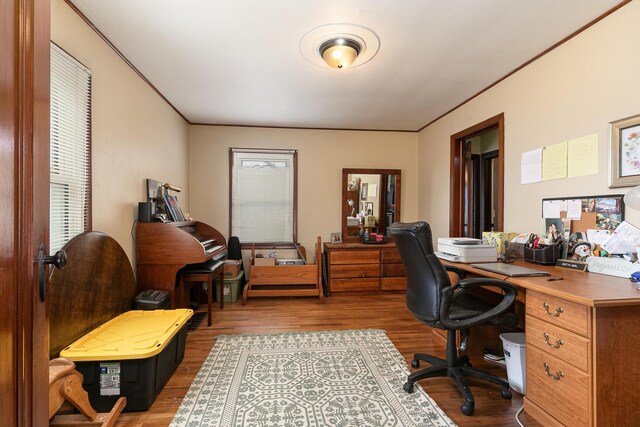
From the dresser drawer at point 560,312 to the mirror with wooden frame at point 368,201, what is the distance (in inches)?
114

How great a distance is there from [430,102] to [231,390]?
339 centimetres

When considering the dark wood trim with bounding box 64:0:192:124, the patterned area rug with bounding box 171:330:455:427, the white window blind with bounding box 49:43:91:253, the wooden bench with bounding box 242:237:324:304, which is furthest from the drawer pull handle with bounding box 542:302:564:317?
the dark wood trim with bounding box 64:0:192:124

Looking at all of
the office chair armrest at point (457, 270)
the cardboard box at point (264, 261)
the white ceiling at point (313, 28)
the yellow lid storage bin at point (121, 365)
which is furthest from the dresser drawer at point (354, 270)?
the yellow lid storage bin at point (121, 365)

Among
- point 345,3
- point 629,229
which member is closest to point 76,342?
point 345,3

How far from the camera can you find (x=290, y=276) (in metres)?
3.69

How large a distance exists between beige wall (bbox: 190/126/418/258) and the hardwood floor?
47.8 inches

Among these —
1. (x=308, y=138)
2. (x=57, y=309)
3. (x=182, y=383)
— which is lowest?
(x=182, y=383)

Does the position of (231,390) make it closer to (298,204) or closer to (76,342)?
(76,342)

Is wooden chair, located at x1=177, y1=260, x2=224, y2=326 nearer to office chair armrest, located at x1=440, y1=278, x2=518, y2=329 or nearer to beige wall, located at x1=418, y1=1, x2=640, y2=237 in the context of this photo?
office chair armrest, located at x1=440, y1=278, x2=518, y2=329

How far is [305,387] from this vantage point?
1.87m

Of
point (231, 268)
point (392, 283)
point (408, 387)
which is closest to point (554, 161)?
point (408, 387)

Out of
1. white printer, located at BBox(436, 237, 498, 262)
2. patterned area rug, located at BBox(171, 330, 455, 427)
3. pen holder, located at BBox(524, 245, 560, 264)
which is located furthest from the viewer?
white printer, located at BBox(436, 237, 498, 262)

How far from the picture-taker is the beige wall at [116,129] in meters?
1.91

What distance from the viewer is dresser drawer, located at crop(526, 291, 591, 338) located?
1.30 metres
